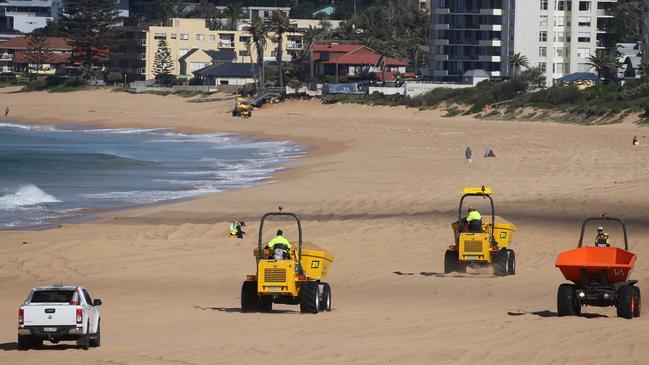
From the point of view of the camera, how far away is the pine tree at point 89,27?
142 metres

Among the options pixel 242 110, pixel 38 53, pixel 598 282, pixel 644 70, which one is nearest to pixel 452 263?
pixel 598 282

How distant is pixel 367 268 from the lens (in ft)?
76.6

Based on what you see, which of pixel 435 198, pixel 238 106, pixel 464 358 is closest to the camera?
pixel 464 358

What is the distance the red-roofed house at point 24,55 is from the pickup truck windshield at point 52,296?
465 feet

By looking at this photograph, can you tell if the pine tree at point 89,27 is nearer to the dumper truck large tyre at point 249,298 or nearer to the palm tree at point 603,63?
the palm tree at point 603,63

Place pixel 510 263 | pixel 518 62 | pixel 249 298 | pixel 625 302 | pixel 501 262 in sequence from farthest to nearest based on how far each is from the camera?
pixel 518 62, pixel 510 263, pixel 501 262, pixel 249 298, pixel 625 302

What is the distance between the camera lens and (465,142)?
59.5 m

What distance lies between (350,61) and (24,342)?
107510 mm

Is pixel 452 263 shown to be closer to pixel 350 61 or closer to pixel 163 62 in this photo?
pixel 350 61

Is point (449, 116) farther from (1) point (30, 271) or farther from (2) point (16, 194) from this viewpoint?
(1) point (30, 271)

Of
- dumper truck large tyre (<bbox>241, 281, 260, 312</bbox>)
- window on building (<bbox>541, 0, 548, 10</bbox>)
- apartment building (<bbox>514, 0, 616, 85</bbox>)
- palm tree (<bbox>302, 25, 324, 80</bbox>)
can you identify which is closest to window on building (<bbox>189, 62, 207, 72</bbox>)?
palm tree (<bbox>302, 25, 324, 80</bbox>)

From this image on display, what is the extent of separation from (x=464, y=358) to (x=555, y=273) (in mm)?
9025

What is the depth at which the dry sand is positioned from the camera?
14828 mm

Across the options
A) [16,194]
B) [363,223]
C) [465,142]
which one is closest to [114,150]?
[465,142]
